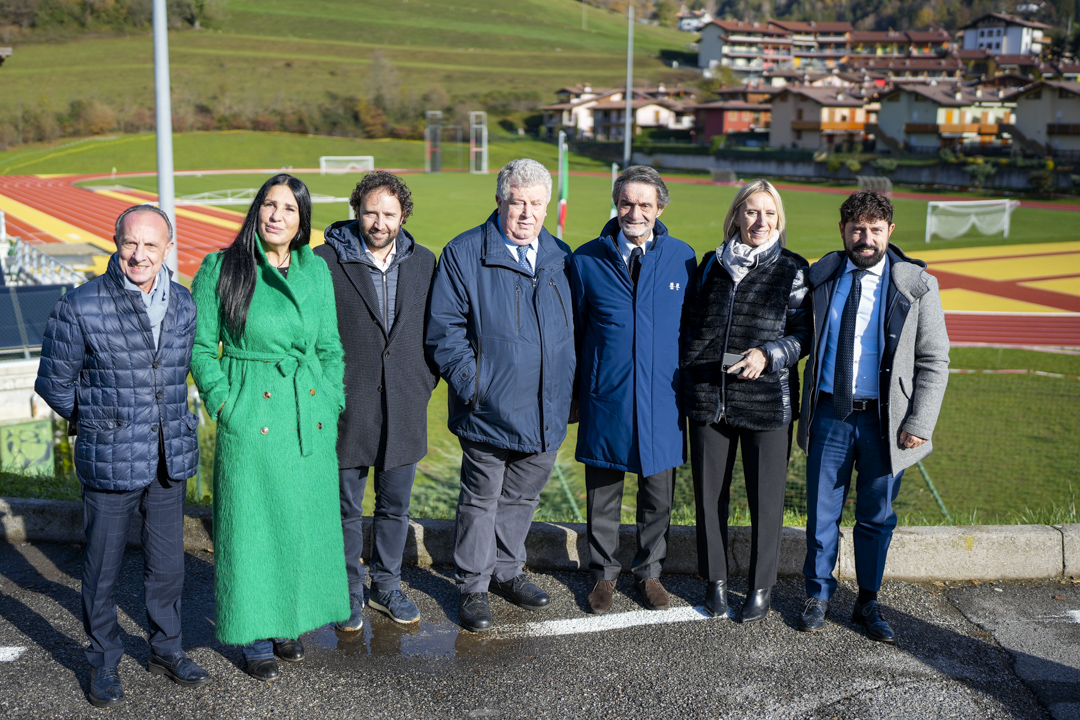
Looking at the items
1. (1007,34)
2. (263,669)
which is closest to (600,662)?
(263,669)

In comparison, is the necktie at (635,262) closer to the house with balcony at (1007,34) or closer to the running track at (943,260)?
the running track at (943,260)

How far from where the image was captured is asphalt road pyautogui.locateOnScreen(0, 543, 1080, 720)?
2.88 metres

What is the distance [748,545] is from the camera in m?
3.91

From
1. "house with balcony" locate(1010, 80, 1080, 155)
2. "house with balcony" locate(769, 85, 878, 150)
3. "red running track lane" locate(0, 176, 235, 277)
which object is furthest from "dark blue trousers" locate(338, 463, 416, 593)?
"house with balcony" locate(769, 85, 878, 150)

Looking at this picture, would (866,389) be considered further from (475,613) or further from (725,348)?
(475,613)

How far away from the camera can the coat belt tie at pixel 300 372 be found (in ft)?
10.1

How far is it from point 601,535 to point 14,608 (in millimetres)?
2190

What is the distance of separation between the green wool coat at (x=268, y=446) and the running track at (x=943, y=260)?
12565 mm

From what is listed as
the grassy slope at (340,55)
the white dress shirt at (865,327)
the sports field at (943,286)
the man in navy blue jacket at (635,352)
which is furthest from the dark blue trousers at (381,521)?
the grassy slope at (340,55)

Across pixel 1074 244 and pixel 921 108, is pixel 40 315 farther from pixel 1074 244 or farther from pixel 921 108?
pixel 921 108

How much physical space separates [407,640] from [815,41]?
379 ft

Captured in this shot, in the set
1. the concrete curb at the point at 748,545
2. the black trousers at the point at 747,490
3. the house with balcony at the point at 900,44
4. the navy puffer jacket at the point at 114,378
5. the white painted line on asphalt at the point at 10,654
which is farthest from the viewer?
the house with balcony at the point at 900,44

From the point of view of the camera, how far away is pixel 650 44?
117 metres

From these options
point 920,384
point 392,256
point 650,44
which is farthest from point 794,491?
point 650,44
